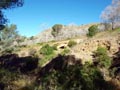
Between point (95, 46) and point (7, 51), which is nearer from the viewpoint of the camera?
point (95, 46)

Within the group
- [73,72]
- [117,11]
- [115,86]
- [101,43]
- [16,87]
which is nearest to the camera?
[16,87]

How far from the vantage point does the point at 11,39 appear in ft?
210

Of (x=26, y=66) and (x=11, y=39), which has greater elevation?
(x=11, y=39)

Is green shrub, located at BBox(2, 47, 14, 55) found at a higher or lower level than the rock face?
higher

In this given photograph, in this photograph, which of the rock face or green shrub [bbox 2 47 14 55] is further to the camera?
green shrub [bbox 2 47 14 55]

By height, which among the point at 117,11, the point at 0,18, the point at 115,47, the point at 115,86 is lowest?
the point at 115,86

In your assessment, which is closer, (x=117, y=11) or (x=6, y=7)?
(x=6, y=7)

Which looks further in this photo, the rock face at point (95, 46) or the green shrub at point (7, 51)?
the green shrub at point (7, 51)

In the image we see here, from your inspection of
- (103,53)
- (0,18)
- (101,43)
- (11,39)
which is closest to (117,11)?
(11,39)

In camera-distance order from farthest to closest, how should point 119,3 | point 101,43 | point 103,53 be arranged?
point 119,3
point 101,43
point 103,53

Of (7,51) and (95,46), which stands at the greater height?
(7,51)

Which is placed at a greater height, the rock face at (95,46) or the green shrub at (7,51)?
the green shrub at (7,51)

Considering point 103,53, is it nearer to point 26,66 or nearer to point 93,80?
point 26,66

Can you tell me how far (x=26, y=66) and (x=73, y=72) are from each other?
1433 cm
